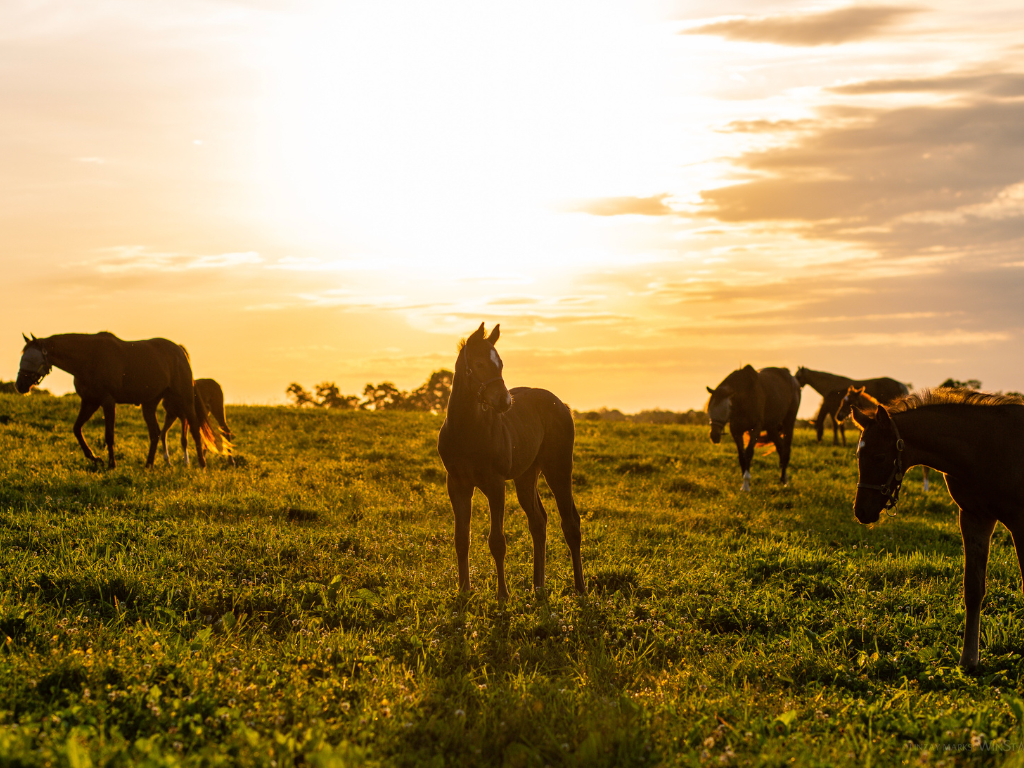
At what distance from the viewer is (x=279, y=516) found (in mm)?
10773

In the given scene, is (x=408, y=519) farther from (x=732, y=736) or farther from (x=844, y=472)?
(x=844, y=472)

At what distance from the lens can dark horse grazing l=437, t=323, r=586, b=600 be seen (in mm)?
7160

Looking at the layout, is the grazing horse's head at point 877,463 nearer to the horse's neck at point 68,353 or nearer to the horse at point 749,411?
the horse at point 749,411

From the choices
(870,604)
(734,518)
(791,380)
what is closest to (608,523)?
(734,518)

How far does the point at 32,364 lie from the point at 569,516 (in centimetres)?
1153

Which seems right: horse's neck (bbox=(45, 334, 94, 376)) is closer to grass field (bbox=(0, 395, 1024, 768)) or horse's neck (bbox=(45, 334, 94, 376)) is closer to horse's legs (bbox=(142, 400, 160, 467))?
horse's legs (bbox=(142, 400, 160, 467))

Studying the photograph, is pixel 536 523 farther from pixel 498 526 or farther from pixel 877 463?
pixel 877 463

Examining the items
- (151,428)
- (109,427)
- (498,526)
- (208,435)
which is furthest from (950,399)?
(151,428)

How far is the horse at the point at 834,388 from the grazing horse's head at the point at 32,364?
67.5ft

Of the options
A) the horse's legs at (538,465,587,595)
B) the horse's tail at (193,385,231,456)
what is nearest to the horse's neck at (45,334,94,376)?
the horse's tail at (193,385,231,456)

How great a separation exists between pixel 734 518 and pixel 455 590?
6606mm

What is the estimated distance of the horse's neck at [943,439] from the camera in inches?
248

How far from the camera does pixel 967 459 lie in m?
6.30

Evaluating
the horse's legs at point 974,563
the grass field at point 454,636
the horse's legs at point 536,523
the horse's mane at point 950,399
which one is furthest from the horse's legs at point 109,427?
the horse's legs at point 974,563
